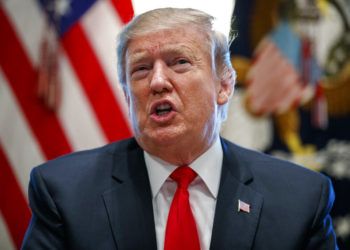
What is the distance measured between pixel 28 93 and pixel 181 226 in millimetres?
1744

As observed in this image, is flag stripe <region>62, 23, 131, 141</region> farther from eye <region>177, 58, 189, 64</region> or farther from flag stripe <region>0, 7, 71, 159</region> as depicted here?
eye <region>177, 58, 189, 64</region>

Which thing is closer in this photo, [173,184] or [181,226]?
[181,226]

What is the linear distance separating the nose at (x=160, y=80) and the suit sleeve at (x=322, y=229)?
682 mm

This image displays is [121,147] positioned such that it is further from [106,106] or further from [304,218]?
[106,106]

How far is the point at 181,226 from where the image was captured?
167cm

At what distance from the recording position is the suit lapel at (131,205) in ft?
5.50

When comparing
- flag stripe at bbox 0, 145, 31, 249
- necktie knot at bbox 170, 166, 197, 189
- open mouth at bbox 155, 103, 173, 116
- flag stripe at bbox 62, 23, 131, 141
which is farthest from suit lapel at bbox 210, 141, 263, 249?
flag stripe at bbox 0, 145, 31, 249

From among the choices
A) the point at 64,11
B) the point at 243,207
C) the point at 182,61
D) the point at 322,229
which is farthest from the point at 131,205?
the point at 64,11

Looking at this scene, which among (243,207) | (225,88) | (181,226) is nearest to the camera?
(181,226)

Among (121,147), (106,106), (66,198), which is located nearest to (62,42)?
(106,106)

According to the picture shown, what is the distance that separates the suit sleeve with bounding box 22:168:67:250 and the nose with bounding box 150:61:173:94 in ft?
1.68

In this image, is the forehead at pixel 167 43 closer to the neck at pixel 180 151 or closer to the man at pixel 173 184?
the man at pixel 173 184

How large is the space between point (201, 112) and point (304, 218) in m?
0.51

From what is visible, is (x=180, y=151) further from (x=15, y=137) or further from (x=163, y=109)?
(x=15, y=137)
